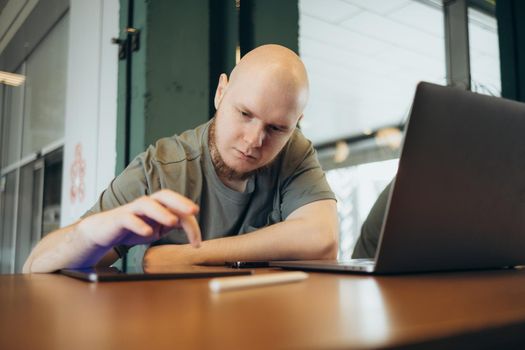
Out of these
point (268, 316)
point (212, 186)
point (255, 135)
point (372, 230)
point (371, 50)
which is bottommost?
point (268, 316)

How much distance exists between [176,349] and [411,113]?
0.41 meters

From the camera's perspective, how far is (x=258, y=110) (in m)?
1.24

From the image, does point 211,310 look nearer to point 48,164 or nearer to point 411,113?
point 411,113

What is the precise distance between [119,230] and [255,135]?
2.01 ft

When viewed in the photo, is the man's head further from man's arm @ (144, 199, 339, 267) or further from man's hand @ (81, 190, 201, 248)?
man's hand @ (81, 190, 201, 248)

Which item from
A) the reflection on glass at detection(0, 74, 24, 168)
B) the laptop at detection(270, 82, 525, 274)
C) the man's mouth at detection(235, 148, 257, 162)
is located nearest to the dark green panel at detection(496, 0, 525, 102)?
the man's mouth at detection(235, 148, 257, 162)

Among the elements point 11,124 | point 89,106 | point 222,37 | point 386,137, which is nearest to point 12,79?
point 11,124

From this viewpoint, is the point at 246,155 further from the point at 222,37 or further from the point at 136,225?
the point at 222,37

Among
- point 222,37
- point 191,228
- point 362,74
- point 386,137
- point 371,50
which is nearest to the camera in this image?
point 191,228

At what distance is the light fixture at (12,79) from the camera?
3.55m

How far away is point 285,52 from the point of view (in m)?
1.33

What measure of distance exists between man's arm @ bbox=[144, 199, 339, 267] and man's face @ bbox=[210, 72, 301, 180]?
0.63 ft

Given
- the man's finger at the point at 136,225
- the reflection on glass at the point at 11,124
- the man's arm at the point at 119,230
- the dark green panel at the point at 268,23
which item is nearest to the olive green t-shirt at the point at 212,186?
the man's arm at the point at 119,230

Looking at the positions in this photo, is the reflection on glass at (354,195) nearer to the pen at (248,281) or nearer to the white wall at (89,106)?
the white wall at (89,106)
